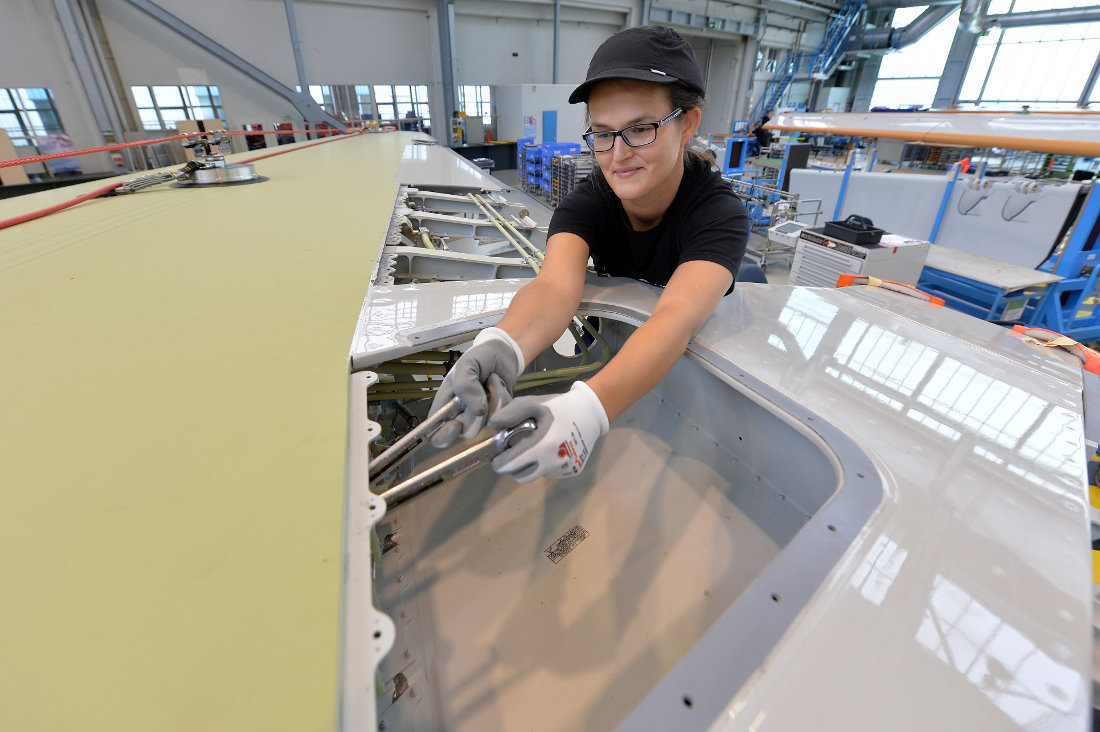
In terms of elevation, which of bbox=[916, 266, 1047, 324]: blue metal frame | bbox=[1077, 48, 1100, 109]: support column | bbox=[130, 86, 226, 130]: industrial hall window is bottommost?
bbox=[916, 266, 1047, 324]: blue metal frame

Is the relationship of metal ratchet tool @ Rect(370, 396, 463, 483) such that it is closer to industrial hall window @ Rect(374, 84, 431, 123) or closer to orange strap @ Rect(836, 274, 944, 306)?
orange strap @ Rect(836, 274, 944, 306)

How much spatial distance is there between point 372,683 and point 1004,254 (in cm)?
608

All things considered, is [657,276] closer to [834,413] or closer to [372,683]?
[834,413]

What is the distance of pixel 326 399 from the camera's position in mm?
875

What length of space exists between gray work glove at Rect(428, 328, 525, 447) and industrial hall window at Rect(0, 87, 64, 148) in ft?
31.4

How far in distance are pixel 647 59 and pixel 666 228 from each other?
476 mm

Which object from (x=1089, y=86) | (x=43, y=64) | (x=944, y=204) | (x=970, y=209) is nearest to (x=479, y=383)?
(x=970, y=209)

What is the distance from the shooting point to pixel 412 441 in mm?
837

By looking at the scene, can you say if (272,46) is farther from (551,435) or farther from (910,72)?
(910,72)

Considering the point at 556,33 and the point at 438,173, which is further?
the point at 556,33

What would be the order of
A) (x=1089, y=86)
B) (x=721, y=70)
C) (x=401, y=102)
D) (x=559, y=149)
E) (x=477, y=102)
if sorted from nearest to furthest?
(x=559, y=149) → (x=401, y=102) → (x=477, y=102) → (x=1089, y=86) → (x=721, y=70)

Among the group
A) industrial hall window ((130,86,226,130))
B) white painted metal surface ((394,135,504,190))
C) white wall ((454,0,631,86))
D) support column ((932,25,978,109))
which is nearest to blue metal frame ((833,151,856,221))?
white painted metal surface ((394,135,504,190))

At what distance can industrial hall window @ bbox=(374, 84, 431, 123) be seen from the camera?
9.60 meters

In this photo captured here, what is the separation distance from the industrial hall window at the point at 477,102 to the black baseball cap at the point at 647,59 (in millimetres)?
10836
